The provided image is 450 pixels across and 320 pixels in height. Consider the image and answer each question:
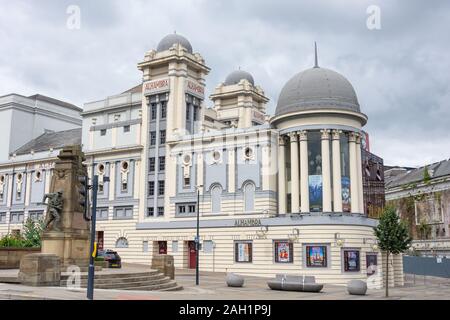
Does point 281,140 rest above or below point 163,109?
below

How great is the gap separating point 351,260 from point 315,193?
664 cm

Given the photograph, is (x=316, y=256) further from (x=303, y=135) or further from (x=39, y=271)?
(x=39, y=271)

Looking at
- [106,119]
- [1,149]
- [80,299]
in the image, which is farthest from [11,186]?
[80,299]

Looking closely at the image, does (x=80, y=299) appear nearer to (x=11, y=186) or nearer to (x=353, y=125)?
(x=353, y=125)

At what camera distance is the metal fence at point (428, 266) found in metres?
58.3

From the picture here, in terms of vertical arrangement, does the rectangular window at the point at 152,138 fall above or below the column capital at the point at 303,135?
above

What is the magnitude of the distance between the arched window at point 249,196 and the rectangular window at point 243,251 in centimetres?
331

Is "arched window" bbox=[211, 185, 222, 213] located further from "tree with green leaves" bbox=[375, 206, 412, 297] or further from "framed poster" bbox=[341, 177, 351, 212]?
"tree with green leaves" bbox=[375, 206, 412, 297]

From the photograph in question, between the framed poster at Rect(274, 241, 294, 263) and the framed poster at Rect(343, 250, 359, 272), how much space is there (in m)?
4.70

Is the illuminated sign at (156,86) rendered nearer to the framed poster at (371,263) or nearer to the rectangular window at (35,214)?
the rectangular window at (35,214)

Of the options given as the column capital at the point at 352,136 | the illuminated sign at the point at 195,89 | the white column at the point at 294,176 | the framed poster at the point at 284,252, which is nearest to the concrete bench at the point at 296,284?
the framed poster at the point at 284,252

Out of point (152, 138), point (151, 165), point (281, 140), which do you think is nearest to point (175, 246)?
point (151, 165)

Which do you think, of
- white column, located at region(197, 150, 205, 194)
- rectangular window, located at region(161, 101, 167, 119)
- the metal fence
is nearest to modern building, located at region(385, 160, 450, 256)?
the metal fence

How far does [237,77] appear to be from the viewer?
77438mm
